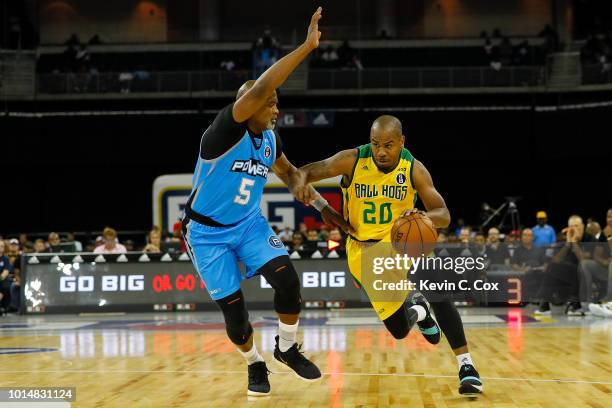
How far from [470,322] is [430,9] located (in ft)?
74.3

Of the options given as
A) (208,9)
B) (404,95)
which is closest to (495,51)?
(404,95)

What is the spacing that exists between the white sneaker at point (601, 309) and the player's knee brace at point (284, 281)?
867cm

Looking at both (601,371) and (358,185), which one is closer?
(358,185)

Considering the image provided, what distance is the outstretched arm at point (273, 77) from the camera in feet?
17.7

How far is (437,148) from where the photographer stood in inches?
1223

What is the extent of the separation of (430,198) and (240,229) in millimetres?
1393

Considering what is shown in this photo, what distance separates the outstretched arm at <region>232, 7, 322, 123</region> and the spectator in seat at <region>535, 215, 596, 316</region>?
9.70 metres

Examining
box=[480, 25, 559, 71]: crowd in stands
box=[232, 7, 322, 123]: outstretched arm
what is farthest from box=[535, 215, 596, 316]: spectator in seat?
box=[480, 25, 559, 71]: crowd in stands

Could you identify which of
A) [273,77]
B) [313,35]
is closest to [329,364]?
[273,77]

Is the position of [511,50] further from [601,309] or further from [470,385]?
[470,385]

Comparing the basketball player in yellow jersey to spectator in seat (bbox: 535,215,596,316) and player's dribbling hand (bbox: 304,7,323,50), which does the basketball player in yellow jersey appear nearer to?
player's dribbling hand (bbox: 304,7,323,50)

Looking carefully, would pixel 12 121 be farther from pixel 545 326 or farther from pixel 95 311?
pixel 545 326

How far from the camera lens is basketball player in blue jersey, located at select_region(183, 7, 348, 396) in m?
5.96

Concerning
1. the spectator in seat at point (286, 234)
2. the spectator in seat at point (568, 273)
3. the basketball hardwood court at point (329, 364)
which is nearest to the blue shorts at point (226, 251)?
the basketball hardwood court at point (329, 364)
